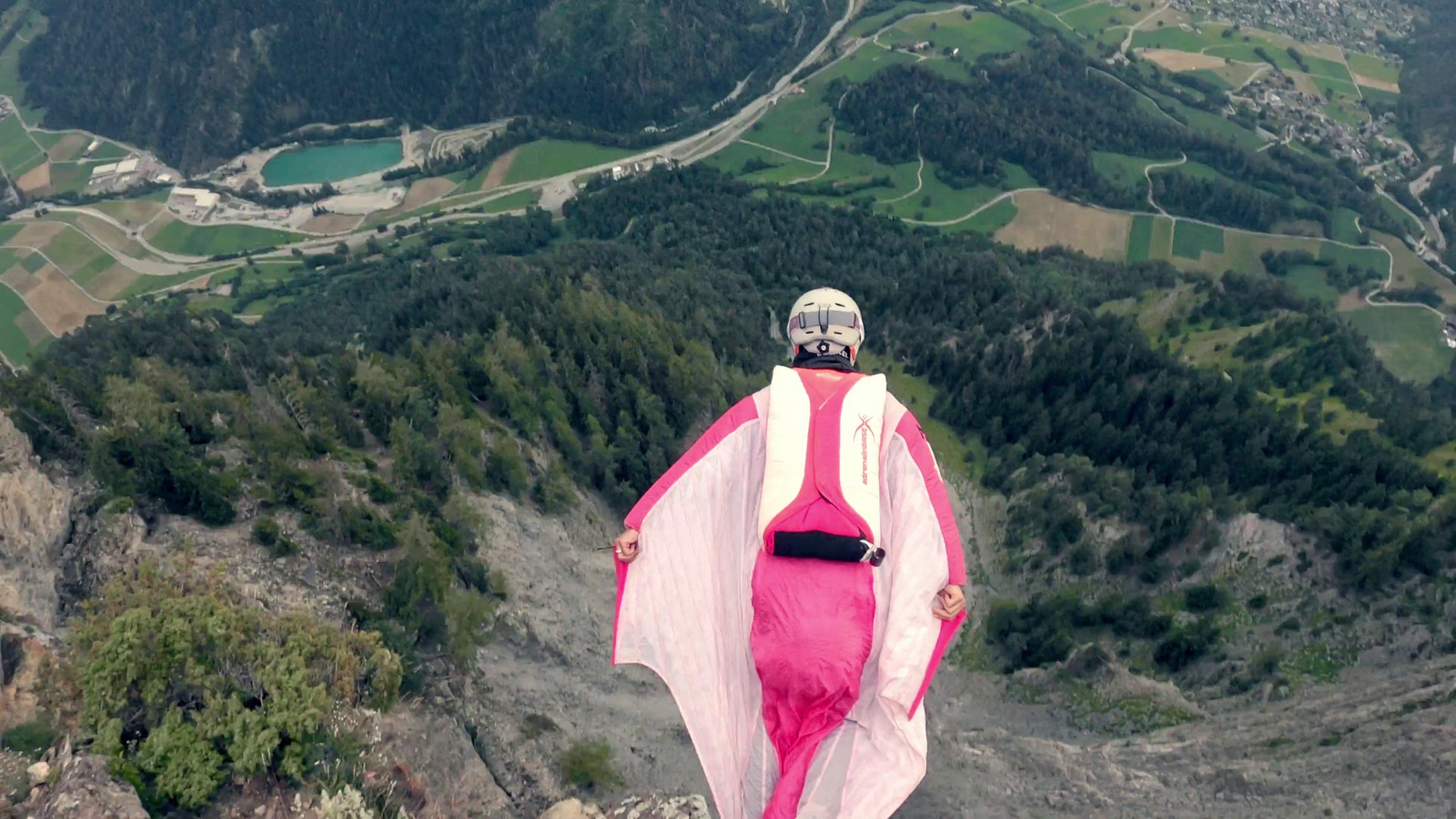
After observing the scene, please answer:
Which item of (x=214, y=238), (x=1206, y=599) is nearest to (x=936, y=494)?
(x=1206, y=599)

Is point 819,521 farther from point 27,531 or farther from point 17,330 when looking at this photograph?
point 17,330

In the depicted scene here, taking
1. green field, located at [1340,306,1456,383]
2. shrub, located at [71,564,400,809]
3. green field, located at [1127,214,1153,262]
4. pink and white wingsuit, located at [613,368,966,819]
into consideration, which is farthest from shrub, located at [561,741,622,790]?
green field, located at [1127,214,1153,262]

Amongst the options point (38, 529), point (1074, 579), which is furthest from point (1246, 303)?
point (38, 529)

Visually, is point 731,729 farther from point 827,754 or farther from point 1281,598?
point 1281,598

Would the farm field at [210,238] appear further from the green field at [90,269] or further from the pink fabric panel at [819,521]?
the pink fabric panel at [819,521]

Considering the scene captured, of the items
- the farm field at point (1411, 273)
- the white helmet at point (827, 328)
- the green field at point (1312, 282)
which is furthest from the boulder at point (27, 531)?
the farm field at point (1411, 273)
